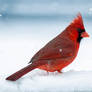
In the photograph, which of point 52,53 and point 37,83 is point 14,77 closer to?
point 37,83

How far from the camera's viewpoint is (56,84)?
1.44 meters

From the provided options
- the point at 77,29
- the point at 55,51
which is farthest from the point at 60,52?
the point at 77,29

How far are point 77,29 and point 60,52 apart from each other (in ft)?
0.43

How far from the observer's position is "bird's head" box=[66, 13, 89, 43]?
1552 millimetres

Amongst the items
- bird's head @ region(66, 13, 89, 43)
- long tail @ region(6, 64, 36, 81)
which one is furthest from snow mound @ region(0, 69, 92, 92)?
bird's head @ region(66, 13, 89, 43)

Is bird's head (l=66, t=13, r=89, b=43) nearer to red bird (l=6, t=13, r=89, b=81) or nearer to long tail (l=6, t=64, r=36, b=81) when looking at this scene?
red bird (l=6, t=13, r=89, b=81)

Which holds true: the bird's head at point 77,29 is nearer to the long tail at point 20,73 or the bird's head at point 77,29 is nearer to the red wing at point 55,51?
the red wing at point 55,51

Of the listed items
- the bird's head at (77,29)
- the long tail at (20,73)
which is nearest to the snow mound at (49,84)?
the long tail at (20,73)

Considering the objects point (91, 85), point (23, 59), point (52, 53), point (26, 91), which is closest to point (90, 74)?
point (91, 85)

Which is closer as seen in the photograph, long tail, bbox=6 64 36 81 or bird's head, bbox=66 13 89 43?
long tail, bbox=6 64 36 81

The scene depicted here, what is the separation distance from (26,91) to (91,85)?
269mm

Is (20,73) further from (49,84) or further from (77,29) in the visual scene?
(77,29)

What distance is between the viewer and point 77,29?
5.13 feet

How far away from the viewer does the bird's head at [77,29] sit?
1.55 metres
